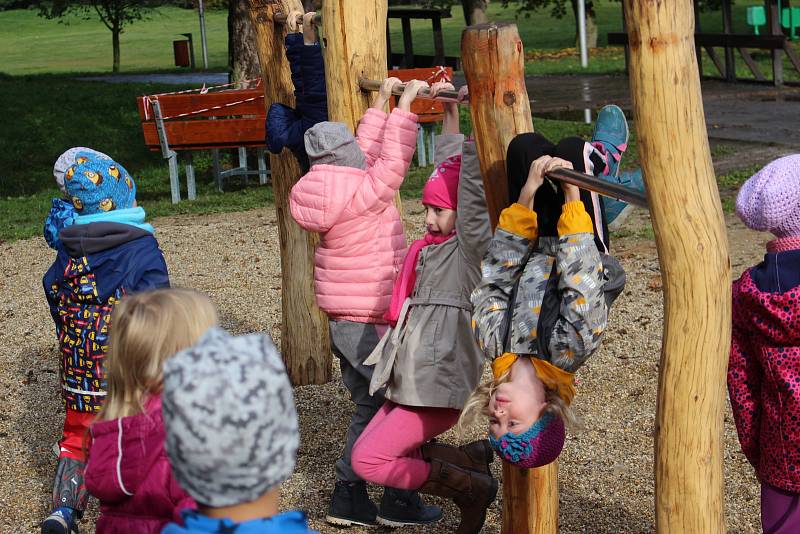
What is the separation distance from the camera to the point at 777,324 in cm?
299

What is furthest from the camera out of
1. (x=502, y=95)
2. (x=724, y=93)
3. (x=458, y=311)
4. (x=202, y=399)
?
(x=724, y=93)

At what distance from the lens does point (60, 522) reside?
4.34 meters

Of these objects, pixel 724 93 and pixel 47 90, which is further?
pixel 47 90

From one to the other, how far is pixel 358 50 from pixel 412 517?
6.29 ft

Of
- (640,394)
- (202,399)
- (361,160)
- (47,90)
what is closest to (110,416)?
(202,399)

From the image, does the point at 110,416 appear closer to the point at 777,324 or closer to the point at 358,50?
the point at 777,324

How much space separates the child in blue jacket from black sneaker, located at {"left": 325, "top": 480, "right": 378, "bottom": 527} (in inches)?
68.9

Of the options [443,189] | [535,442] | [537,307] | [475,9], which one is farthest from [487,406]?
[475,9]

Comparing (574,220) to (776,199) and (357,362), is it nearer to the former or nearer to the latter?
(776,199)

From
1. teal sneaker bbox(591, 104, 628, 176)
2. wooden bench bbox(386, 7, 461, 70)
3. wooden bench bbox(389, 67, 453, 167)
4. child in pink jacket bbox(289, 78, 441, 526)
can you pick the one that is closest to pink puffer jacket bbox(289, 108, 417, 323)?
child in pink jacket bbox(289, 78, 441, 526)

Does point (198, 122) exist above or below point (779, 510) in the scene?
above

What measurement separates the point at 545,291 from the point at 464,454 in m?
1.27

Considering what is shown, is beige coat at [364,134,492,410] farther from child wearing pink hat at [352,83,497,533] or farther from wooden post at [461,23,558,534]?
wooden post at [461,23,558,534]

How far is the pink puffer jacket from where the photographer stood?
3980mm
